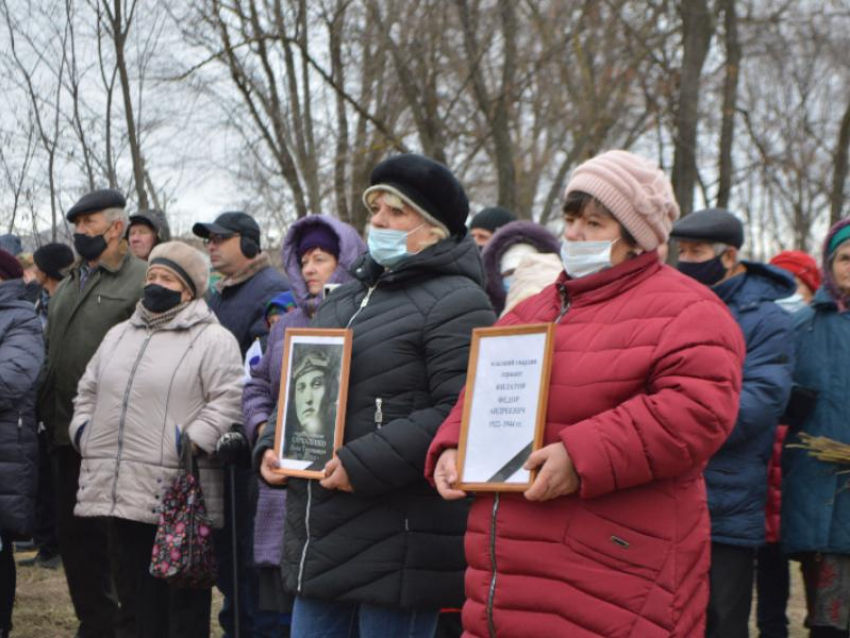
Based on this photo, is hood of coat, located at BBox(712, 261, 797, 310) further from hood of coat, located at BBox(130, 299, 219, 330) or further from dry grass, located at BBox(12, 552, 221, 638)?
dry grass, located at BBox(12, 552, 221, 638)

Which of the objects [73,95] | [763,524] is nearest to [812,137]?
[73,95]

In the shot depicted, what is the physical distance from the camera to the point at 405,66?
476 inches

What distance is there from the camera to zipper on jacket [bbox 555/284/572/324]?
3219 millimetres

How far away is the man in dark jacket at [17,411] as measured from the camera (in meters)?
5.96

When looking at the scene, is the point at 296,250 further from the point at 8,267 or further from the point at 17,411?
the point at 8,267

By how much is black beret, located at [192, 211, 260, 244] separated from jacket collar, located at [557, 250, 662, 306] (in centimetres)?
386

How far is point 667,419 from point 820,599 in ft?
7.91

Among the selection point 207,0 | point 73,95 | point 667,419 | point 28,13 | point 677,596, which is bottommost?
point 677,596

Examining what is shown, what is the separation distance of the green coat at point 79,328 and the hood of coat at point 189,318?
0.79 metres

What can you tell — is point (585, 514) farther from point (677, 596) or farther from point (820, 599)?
point (820, 599)

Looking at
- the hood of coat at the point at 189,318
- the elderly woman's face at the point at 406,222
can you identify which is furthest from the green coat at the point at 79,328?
the elderly woman's face at the point at 406,222

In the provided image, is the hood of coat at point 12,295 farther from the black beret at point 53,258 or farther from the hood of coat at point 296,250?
the black beret at point 53,258

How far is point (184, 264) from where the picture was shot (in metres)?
5.79

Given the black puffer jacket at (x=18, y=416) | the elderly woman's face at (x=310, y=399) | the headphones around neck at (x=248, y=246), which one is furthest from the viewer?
the headphones around neck at (x=248, y=246)
